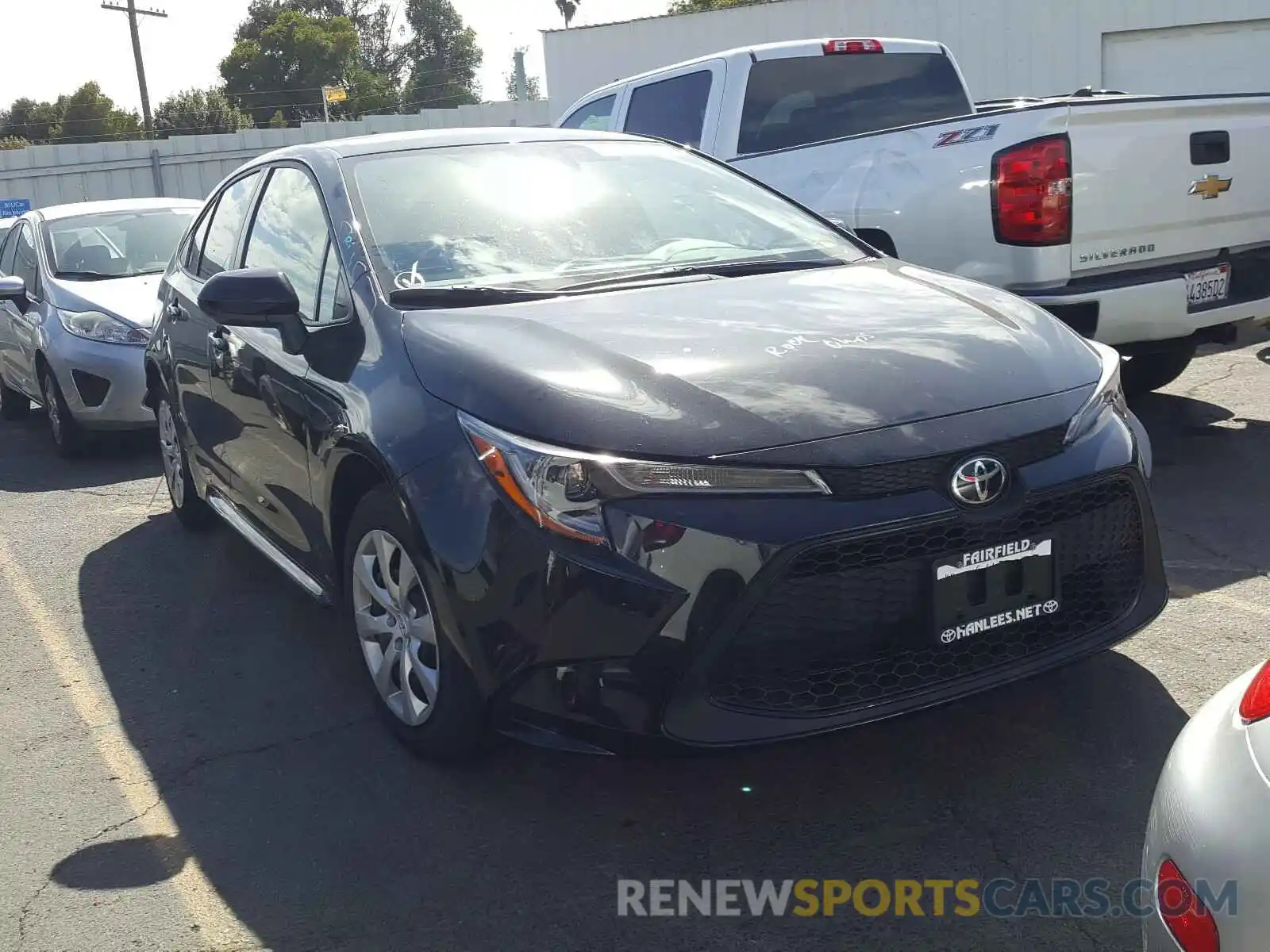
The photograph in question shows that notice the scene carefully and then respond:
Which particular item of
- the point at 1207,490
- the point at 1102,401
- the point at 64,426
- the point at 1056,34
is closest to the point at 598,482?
the point at 1102,401

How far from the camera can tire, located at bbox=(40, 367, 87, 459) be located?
792cm

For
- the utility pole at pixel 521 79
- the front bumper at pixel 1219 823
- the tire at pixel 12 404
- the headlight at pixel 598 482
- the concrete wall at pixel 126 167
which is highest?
the utility pole at pixel 521 79

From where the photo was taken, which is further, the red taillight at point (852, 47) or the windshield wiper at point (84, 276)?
the windshield wiper at point (84, 276)

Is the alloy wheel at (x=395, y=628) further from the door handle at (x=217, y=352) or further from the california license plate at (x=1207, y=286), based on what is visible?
the california license plate at (x=1207, y=286)

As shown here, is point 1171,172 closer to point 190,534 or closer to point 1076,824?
point 1076,824

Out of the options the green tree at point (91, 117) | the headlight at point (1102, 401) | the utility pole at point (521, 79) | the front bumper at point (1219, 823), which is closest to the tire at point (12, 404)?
the headlight at point (1102, 401)

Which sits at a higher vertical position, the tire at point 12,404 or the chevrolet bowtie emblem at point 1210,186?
the chevrolet bowtie emblem at point 1210,186

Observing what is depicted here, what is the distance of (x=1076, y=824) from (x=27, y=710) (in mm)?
3132

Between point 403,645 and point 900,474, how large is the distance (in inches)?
54.6

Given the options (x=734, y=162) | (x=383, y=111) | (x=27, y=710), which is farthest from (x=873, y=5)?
(x=383, y=111)

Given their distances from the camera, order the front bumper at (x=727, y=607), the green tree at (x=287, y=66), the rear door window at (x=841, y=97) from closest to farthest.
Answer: the front bumper at (x=727, y=607) → the rear door window at (x=841, y=97) → the green tree at (x=287, y=66)

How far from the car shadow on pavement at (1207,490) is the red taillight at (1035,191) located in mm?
1150

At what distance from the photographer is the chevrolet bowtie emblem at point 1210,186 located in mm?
5574

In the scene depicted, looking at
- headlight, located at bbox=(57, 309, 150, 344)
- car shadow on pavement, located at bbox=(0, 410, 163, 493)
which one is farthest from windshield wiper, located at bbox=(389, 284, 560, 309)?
headlight, located at bbox=(57, 309, 150, 344)
